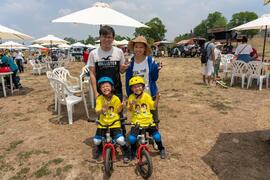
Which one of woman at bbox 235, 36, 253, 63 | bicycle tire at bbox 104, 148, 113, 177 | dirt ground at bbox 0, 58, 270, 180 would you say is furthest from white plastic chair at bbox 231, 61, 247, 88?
bicycle tire at bbox 104, 148, 113, 177

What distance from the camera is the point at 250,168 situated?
125 inches

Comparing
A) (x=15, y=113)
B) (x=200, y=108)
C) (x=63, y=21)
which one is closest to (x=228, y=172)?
(x=200, y=108)

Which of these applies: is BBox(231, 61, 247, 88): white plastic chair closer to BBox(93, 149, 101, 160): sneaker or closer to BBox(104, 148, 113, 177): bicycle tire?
BBox(93, 149, 101, 160): sneaker

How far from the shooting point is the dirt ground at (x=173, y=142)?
316 cm

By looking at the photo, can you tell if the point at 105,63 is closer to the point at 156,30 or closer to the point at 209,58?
the point at 209,58

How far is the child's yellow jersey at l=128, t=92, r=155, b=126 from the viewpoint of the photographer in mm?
3064

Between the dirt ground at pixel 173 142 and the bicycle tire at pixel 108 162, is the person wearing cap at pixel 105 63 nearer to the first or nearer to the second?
the bicycle tire at pixel 108 162

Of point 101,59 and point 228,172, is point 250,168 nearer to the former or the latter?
point 228,172

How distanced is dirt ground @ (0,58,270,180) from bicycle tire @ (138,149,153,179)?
0.31ft

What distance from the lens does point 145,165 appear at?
3.06 meters

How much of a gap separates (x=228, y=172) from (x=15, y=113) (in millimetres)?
5153

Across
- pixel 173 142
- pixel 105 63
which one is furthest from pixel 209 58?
pixel 105 63

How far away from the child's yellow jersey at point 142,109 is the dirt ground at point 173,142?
27.1 inches

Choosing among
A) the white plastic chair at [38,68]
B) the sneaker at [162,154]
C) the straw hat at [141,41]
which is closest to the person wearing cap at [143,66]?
the straw hat at [141,41]
